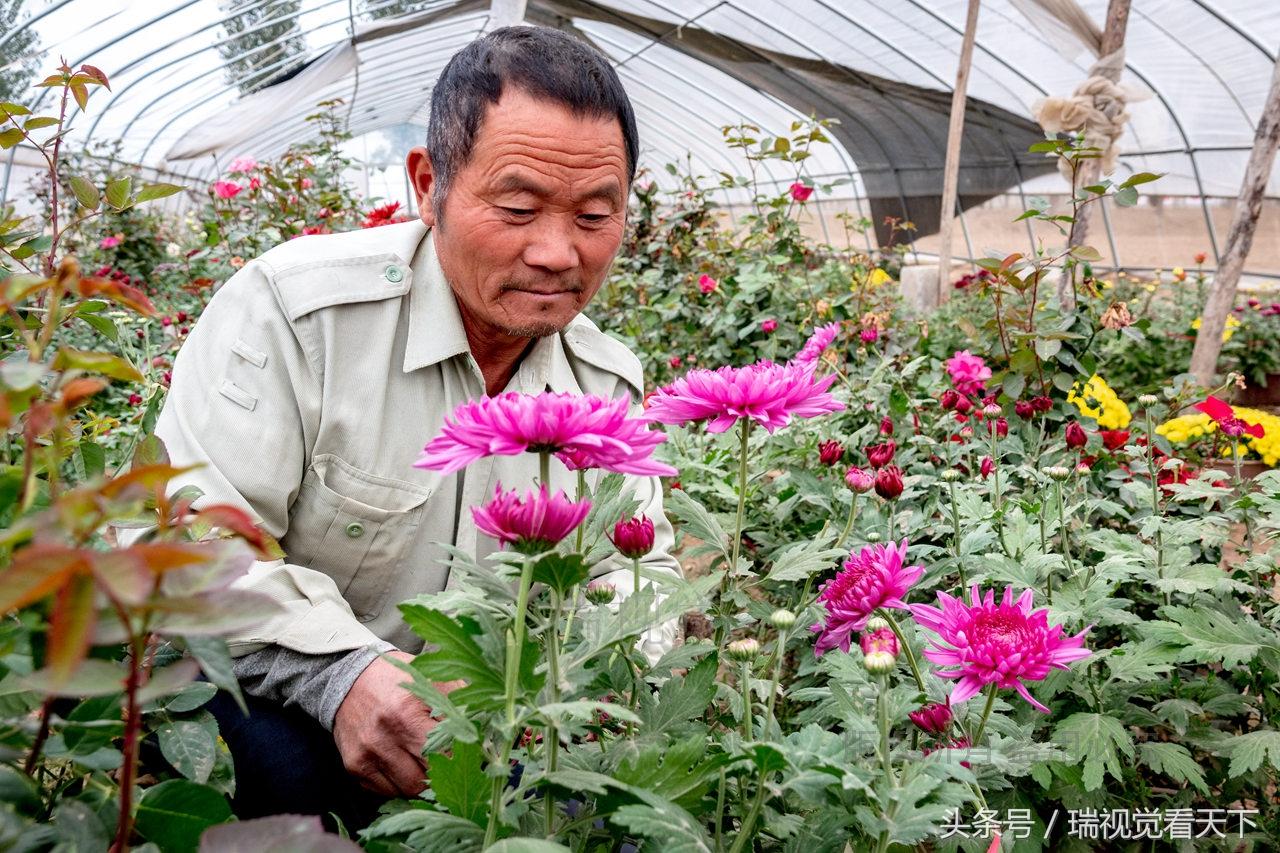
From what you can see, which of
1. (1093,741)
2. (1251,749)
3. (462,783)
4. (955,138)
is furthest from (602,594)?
(955,138)

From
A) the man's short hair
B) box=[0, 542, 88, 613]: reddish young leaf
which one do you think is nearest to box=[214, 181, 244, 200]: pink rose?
the man's short hair

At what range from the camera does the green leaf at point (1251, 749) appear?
124cm

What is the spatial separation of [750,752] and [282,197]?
4491mm

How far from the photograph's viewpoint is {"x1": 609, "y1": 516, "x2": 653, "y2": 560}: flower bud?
2.61 feet

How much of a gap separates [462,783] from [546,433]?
261mm

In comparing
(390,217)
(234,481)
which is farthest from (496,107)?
(390,217)

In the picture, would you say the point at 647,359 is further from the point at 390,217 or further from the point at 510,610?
the point at 510,610

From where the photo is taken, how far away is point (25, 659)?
539 millimetres

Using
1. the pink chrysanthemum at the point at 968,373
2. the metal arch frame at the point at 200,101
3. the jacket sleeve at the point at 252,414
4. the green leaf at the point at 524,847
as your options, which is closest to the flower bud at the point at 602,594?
the green leaf at the point at 524,847

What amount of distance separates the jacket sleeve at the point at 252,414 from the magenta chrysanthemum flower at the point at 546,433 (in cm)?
73

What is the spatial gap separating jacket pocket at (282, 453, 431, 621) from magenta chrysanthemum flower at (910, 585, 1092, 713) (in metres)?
0.90

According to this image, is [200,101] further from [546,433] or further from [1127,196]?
[546,433]

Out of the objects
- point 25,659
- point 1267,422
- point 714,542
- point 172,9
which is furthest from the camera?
point 172,9

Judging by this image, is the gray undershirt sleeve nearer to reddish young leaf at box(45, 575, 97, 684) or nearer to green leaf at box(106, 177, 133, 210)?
green leaf at box(106, 177, 133, 210)
